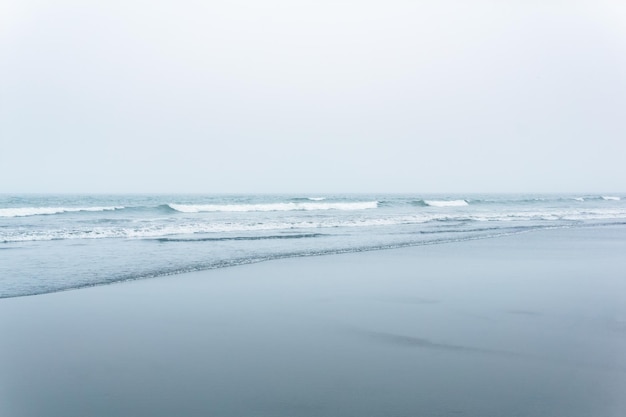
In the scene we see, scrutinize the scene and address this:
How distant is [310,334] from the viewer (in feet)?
22.2

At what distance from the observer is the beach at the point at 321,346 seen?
459cm

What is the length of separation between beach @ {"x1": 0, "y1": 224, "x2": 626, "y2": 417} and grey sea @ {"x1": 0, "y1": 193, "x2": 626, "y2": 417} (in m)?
0.02

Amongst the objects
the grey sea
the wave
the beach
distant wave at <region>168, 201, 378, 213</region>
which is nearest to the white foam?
distant wave at <region>168, 201, 378, 213</region>

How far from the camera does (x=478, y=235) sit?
20500 mm

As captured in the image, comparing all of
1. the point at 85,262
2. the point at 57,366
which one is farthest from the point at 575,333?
the point at 85,262

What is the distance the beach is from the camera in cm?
459

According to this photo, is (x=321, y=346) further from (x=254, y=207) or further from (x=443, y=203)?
(x=443, y=203)

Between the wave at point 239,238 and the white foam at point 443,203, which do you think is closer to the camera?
the wave at point 239,238

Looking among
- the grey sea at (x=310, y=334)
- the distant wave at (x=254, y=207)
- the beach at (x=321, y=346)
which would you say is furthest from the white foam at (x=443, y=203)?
the beach at (x=321, y=346)

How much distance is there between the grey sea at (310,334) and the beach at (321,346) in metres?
0.02

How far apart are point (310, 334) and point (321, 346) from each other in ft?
1.77

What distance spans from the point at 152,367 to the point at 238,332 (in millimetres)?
1548

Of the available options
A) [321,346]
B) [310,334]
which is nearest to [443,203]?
[310,334]

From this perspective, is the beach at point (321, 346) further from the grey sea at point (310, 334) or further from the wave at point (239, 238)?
the wave at point (239, 238)
